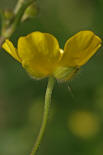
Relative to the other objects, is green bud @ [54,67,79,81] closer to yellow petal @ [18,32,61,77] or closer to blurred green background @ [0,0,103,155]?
yellow petal @ [18,32,61,77]

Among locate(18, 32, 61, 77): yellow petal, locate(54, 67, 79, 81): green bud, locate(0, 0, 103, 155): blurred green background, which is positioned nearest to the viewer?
locate(18, 32, 61, 77): yellow petal

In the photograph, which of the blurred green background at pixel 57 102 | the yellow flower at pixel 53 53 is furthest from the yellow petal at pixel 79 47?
the blurred green background at pixel 57 102

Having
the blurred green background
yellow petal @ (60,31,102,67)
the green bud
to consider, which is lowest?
the blurred green background

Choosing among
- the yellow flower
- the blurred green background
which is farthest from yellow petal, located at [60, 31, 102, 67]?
the blurred green background

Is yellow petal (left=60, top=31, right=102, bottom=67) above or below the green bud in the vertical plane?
above

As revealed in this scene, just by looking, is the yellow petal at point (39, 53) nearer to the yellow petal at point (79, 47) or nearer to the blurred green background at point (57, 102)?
the yellow petal at point (79, 47)

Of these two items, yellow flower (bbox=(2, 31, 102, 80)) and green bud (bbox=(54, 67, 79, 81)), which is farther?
green bud (bbox=(54, 67, 79, 81))

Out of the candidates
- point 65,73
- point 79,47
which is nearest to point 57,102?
point 65,73
